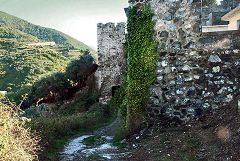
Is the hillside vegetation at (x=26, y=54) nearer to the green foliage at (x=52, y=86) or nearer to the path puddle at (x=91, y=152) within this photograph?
the green foliage at (x=52, y=86)

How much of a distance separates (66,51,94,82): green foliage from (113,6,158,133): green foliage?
1845 centimetres

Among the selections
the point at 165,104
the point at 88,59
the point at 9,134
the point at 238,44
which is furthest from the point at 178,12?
the point at 88,59

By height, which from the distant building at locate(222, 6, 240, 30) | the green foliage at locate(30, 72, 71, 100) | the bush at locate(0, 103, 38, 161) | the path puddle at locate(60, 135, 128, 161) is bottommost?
the green foliage at locate(30, 72, 71, 100)

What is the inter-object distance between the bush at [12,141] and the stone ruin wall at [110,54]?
60.9 ft

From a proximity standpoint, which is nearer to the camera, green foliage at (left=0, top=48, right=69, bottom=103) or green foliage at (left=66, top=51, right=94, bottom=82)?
green foliage at (left=66, top=51, right=94, bottom=82)

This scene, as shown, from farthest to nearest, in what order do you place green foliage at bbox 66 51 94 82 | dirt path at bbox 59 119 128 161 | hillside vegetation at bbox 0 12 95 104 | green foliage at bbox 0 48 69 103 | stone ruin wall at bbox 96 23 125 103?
hillside vegetation at bbox 0 12 95 104
green foliage at bbox 0 48 69 103
green foliage at bbox 66 51 94 82
stone ruin wall at bbox 96 23 125 103
dirt path at bbox 59 119 128 161

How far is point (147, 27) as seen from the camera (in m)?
10.6

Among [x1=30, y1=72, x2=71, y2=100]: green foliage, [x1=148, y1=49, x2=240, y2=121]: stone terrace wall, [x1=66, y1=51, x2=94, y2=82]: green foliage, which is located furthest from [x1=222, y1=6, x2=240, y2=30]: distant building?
Result: [x1=30, y1=72, x2=71, y2=100]: green foliage

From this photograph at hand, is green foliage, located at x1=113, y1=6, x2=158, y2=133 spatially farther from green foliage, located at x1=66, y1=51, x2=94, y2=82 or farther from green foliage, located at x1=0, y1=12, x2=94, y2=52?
green foliage, located at x1=0, y1=12, x2=94, y2=52

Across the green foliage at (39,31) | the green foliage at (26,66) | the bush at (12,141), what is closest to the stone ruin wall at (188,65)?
the bush at (12,141)

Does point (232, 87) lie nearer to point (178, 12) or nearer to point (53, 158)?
point (178, 12)

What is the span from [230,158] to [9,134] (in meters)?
3.61

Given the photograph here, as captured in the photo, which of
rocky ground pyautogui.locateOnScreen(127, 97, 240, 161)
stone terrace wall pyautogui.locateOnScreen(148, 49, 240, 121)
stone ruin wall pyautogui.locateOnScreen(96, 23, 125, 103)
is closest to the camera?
rocky ground pyautogui.locateOnScreen(127, 97, 240, 161)

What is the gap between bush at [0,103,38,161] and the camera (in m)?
6.34
